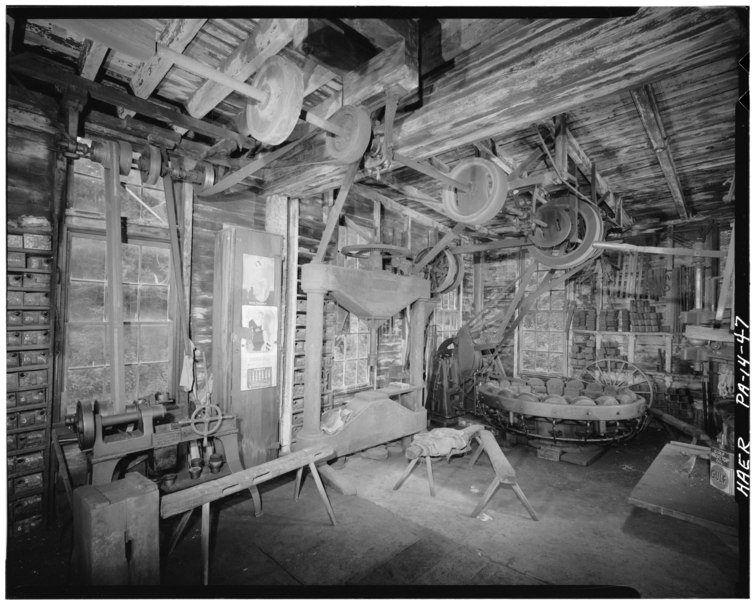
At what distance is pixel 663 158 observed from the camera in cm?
495

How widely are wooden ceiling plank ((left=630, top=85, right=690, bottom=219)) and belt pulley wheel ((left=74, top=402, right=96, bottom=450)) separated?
18.2 ft

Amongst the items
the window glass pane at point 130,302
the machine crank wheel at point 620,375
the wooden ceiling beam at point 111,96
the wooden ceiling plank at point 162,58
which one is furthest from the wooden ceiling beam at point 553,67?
the machine crank wheel at point 620,375

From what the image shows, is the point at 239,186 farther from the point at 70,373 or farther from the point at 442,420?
the point at 442,420

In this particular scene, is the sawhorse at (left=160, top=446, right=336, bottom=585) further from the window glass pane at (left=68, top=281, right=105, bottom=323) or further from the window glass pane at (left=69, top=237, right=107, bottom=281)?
the window glass pane at (left=69, top=237, right=107, bottom=281)

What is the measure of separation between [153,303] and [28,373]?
124cm

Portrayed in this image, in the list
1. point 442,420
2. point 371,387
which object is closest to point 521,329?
point 442,420

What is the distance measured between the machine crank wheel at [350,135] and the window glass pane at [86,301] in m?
2.92

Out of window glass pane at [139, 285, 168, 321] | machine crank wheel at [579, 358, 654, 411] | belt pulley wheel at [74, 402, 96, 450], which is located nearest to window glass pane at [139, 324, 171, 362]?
window glass pane at [139, 285, 168, 321]

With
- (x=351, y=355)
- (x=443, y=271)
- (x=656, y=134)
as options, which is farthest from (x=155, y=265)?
(x=656, y=134)

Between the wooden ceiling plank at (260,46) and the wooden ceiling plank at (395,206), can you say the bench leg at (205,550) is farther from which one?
the wooden ceiling plank at (395,206)

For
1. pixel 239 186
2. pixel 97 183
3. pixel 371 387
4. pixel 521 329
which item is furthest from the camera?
pixel 521 329

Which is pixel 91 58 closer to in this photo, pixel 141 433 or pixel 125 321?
pixel 125 321

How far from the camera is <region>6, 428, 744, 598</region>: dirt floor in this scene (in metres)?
2.83

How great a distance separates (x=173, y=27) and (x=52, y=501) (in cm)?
425
